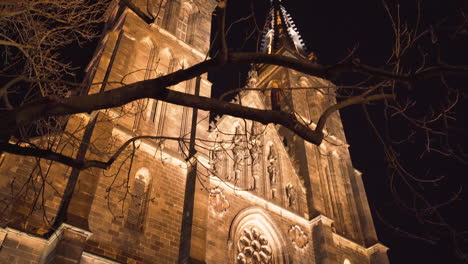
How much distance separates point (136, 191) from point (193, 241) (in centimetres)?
244

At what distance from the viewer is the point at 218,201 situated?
1388cm

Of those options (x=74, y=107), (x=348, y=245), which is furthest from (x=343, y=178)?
(x=74, y=107)

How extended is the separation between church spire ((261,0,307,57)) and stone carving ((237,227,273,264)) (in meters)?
20.0

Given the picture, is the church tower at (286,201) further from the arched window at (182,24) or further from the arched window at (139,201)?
the arched window at (182,24)

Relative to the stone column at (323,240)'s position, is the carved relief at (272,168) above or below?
above

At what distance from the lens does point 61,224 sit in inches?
371

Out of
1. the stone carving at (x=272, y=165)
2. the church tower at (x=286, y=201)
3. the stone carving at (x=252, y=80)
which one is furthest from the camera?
the stone carving at (x=252, y=80)

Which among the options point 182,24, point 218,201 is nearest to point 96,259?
point 218,201

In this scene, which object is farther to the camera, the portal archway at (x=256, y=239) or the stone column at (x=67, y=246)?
the portal archway at (x=256, y=239)

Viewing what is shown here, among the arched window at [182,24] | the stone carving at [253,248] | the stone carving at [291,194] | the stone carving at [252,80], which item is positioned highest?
the arched window at [182,24]

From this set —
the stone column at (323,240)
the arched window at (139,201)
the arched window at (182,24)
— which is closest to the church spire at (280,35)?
the arched window at (182,24)

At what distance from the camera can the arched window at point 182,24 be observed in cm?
2018

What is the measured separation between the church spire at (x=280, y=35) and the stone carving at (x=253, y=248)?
20.0 metres

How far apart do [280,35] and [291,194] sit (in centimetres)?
2114
